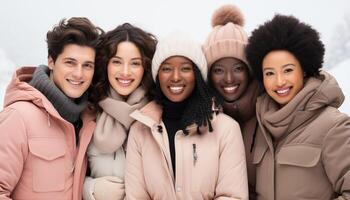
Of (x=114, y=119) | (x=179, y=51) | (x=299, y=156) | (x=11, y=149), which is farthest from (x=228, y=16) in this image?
(x=11, y=149)

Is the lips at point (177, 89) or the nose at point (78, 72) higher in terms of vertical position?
the nose at point (78, 72)

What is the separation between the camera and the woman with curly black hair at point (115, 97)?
2.56 meters

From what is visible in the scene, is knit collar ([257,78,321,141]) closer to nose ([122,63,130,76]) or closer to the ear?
nose ([122,63,130,76])

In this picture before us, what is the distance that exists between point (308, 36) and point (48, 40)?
1640 millimetres

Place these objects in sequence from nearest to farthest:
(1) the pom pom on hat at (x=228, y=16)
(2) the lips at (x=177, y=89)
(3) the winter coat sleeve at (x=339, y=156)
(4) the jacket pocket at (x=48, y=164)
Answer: (3) the winter coat sleeve at (x=339, y=156) → (4) the jacket pocket at (x=48, y=164) → (2) the lips at (x=177, y=89) → (1) the pom pom on hat at (x=228, y=16)

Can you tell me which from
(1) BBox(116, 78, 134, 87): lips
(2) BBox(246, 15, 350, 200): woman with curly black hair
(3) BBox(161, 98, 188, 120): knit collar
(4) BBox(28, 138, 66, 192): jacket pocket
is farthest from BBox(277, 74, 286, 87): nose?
(4) BBox(28, 138, 66, 192): jacket pocket

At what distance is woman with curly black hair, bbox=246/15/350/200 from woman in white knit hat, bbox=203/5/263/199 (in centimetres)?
18

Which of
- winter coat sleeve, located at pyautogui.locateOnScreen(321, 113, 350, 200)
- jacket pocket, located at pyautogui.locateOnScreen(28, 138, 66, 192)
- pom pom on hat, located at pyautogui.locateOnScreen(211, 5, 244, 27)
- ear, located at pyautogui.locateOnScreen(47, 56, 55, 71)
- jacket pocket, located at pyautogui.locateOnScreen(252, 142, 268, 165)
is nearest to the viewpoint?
winter coat sleeve, located at pyautogui.locateOnScreen(321, 113, 350, 200)

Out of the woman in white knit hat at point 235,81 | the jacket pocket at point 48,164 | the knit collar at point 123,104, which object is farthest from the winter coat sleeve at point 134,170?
the woman in white knit hat at point 235,81

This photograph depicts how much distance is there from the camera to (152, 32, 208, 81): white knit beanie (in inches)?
101

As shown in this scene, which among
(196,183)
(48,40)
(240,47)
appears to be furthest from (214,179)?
(48,40)

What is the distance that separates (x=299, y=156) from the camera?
7.15ft

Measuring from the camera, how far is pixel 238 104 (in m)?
2.68

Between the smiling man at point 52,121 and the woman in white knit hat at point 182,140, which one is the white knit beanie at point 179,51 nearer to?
the woman in white knit hat at point 182,140
